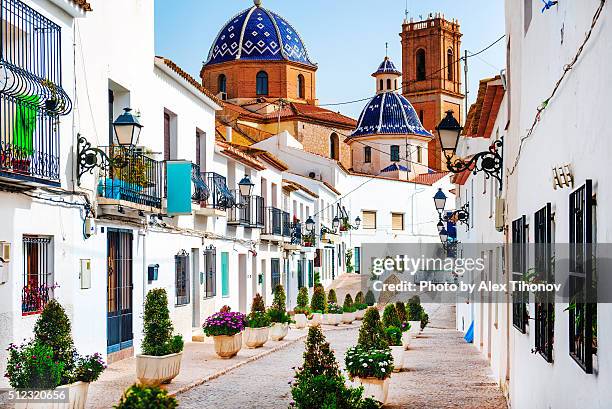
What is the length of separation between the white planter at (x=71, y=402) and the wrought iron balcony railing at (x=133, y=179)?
17.0ft

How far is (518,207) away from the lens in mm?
10375

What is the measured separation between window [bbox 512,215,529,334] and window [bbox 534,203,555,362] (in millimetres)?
956

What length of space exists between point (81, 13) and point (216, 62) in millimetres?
45837

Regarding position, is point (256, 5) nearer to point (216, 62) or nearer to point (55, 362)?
point (216, 62)

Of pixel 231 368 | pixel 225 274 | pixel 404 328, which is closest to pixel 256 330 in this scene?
pixel 404 328

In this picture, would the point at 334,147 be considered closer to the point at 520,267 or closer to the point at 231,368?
the point at 231,368

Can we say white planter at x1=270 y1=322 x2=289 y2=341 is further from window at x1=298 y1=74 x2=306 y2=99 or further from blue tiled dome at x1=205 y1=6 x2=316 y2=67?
window at x1=298 y1=74 x2=306 y2=99

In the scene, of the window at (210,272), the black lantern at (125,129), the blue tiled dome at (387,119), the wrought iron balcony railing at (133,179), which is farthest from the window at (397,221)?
the black lantern at (125,129)

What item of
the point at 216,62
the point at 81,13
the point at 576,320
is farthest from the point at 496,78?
the point at 216,62

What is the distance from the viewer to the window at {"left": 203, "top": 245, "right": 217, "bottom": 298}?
2292cm

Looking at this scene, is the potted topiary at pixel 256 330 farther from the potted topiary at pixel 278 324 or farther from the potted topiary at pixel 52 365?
the potted topiary at pixel 52 365

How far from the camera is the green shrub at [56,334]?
1026 centimetres

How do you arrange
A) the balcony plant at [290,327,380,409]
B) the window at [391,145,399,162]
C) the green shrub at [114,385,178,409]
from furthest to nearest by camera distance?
1. the window at [391,145,399,162]
2. the balcony plant at [290,327,380,409]
3. the green shrub at [114,385,178,409]

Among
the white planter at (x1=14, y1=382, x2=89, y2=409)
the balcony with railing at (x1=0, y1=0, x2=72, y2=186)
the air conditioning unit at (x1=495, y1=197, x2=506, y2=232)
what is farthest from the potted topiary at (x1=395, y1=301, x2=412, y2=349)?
the white planter at (x1=14, y1=382, x2=89, y2=409)
